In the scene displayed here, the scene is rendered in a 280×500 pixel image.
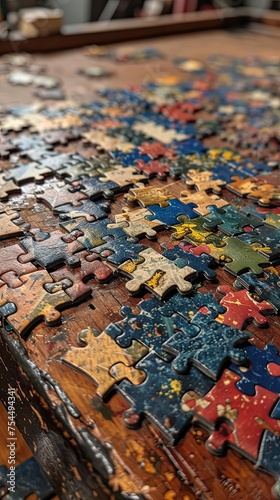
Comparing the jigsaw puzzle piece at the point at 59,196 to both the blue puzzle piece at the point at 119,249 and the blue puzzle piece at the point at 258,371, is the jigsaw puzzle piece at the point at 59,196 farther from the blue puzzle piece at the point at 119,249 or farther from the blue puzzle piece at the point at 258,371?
the blue puzzle piece at the point at 258,371

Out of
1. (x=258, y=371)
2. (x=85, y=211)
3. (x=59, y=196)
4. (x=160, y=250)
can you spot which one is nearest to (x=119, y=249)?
(x=160, y=250)

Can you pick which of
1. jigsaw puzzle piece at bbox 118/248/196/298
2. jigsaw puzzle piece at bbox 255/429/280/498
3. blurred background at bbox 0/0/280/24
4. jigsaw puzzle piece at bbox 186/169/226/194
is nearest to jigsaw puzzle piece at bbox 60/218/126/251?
jigsaw puzzle piece at bbox 118/248/196/298

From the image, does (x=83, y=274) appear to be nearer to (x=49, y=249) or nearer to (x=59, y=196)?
(x=49, y=249)

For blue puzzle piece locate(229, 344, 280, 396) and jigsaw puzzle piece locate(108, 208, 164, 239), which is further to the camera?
jigsaw puzzle piece locate(108, 208, 164, 239)

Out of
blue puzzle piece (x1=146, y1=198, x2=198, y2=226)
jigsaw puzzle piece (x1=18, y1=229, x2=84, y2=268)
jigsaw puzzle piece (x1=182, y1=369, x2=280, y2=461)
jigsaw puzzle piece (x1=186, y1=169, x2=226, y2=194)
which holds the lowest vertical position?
jigsaw puzzle piece (x1=182, y1=369, x2=280, y2=461)

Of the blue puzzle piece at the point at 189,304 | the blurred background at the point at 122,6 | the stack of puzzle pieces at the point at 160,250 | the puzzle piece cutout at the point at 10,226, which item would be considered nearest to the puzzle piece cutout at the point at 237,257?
the stack of puzzle pieces at the point at 160,250

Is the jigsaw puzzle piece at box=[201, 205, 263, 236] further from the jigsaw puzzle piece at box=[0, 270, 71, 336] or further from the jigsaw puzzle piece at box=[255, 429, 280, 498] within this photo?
the jigsaw puzzle piece at box=[255, 429, 280, 498]
